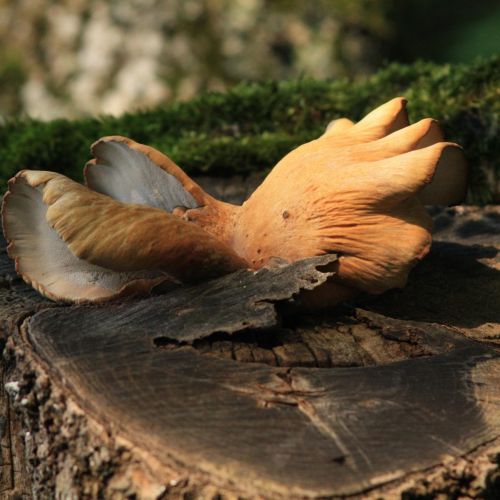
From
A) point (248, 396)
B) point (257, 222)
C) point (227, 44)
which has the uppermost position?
point (257, 222)

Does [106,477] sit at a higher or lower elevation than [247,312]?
lower

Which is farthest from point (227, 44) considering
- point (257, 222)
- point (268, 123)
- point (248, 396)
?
point (248, 396)

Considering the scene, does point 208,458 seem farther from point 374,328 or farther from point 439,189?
point 439,189

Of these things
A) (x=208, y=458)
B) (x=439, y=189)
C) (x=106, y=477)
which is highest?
(x=439, y=189)

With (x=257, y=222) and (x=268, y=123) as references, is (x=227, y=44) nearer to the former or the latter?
(x=268, y=123)

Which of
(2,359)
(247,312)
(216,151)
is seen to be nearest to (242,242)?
(247,312)

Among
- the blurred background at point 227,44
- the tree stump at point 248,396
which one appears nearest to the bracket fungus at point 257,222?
the tree stump at point 248,396

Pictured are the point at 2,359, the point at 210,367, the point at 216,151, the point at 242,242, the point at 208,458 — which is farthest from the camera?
the point at 216,151
